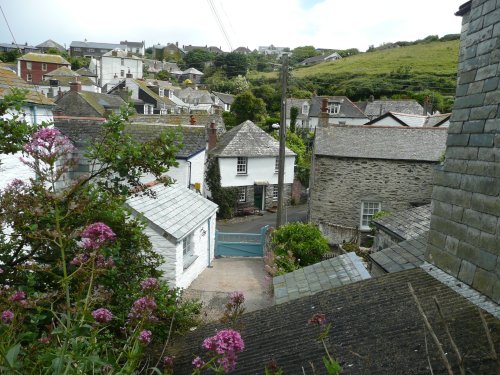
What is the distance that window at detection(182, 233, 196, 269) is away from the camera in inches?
544

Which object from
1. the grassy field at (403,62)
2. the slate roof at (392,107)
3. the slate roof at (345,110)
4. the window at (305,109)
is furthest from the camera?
the grassy field at (403,62)

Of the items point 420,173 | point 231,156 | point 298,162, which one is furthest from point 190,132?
point 298,162

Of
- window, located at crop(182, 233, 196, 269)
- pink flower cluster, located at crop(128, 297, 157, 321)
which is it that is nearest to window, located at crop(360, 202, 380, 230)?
window, located at crop(182, 233, 196, 269)

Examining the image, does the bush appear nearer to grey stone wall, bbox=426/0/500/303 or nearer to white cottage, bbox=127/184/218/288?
white cottage, bbox=127/184/218/288

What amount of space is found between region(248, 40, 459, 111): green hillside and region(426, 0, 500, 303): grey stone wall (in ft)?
163

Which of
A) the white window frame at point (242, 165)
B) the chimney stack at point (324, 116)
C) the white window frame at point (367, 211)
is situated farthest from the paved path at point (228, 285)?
the white window frame at point (242, 165)

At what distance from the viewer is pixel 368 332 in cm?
470

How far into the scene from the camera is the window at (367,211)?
70.6ft

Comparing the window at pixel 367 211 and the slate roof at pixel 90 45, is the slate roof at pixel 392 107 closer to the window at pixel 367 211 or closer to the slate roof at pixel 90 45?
the window at pixel 367 211

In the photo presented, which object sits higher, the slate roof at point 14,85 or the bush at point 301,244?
the slate roof at point 14,85

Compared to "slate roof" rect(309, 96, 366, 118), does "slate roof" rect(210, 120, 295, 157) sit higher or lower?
lower

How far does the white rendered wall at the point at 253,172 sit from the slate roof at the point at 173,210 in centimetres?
1139

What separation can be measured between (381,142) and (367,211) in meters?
3.72

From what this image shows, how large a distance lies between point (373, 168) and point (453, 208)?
1614 cm
